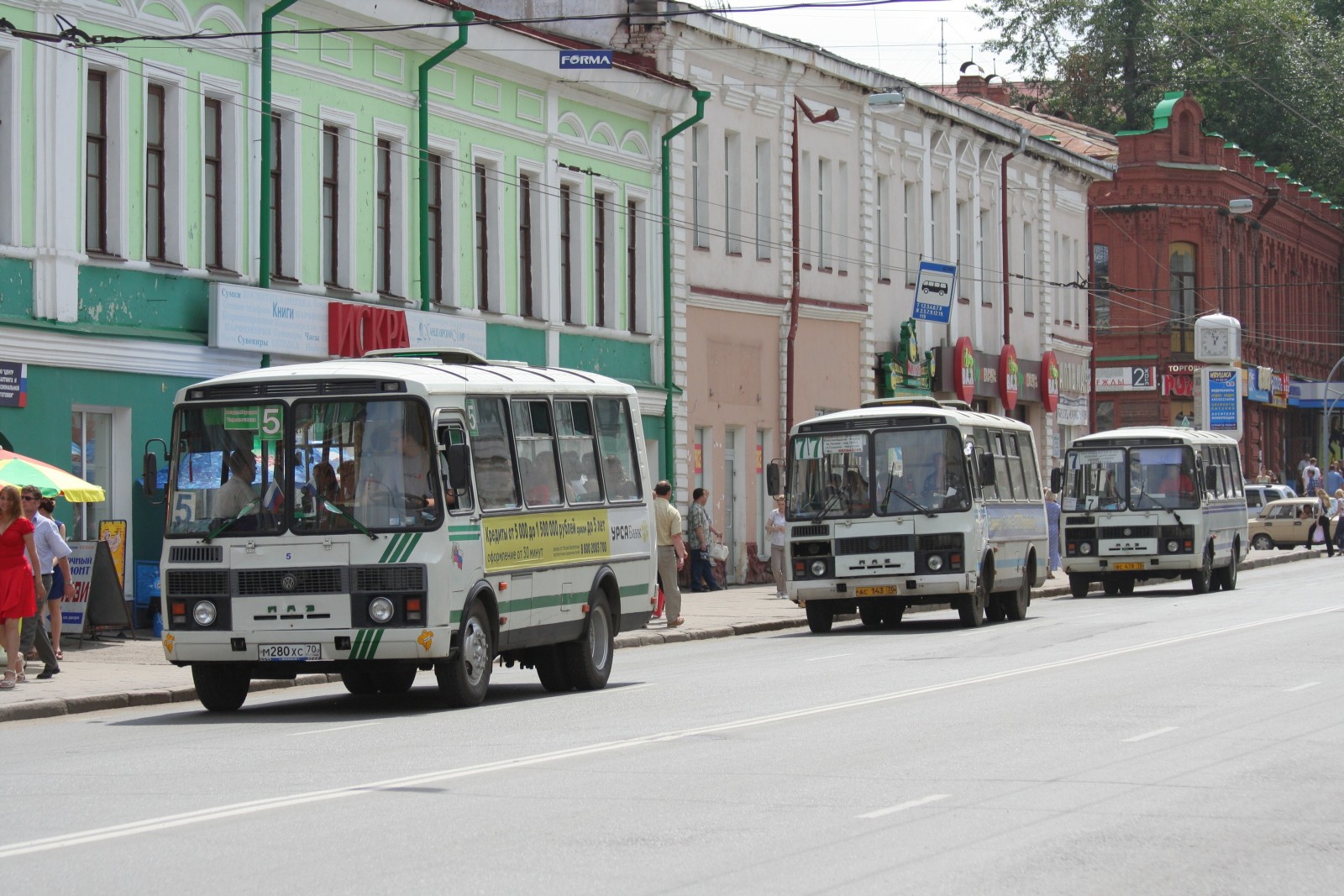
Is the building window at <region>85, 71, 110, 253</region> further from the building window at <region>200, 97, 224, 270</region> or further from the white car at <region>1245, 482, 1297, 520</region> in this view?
the white car at <region>1245, 482, 1297, 520</region>

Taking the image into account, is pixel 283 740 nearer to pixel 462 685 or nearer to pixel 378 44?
pixel 462 685

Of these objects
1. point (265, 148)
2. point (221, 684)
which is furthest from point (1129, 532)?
point (221, 684)

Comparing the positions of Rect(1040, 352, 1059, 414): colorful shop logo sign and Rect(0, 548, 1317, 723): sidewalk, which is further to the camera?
Rect(1040, 352, 1059, 414): colorful shop logo sign

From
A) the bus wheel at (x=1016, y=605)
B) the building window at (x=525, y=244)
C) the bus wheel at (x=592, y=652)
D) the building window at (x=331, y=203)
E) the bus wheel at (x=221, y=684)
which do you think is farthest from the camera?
the building window at (x=525, y=244)

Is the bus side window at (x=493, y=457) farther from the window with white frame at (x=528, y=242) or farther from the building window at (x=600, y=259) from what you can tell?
the building window at (x=600, y=259)

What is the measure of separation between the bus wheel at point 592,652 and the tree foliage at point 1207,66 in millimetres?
64133

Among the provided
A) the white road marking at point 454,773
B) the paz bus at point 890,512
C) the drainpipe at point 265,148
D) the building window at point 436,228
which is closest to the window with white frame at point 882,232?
the building window at point 436,228

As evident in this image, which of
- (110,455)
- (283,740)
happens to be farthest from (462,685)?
(110,455)

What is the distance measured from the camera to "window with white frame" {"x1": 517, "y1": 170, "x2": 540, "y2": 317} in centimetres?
3369

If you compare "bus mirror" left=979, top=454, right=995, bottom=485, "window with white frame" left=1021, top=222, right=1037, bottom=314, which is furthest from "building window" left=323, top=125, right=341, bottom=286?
"window with white frame" left=1021, top=222, right=1037, bottom=314

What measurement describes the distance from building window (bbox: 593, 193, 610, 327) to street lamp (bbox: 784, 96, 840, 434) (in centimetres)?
579

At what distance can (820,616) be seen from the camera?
2734 cm

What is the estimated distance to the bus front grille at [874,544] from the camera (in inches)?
1036

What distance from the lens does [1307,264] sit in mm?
80625
